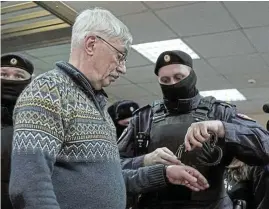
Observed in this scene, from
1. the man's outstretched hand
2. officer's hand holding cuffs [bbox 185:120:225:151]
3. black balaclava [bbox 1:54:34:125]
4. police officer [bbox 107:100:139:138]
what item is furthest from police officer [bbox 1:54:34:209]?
police officer [bbox 107:100:139:138]

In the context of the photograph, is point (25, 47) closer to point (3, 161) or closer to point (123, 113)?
point (123, 113)

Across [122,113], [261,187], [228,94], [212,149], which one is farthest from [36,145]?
[228,94]

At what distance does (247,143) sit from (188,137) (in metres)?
0.31

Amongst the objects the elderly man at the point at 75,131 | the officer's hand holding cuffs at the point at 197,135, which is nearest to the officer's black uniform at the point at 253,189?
the officer's hand holding cuffs at the point at 197,135

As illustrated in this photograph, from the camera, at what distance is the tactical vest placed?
1.61 meters

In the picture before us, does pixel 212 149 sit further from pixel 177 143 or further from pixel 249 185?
pixel 249 185

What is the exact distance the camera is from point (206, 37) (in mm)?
4254

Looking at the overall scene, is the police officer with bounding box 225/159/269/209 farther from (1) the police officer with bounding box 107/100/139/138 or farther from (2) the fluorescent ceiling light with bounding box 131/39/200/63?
(2) the fluorescent ceiling light with bounding box 131/39/200/63

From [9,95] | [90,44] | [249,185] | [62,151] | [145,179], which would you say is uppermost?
[90,44]

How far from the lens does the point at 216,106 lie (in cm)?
174

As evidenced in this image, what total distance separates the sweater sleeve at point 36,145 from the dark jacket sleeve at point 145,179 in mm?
531

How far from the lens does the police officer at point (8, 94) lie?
5.20ft

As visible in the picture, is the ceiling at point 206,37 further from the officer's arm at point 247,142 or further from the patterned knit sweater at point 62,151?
the patterned knit sweater at point 62,151

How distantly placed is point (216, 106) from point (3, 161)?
88cm
